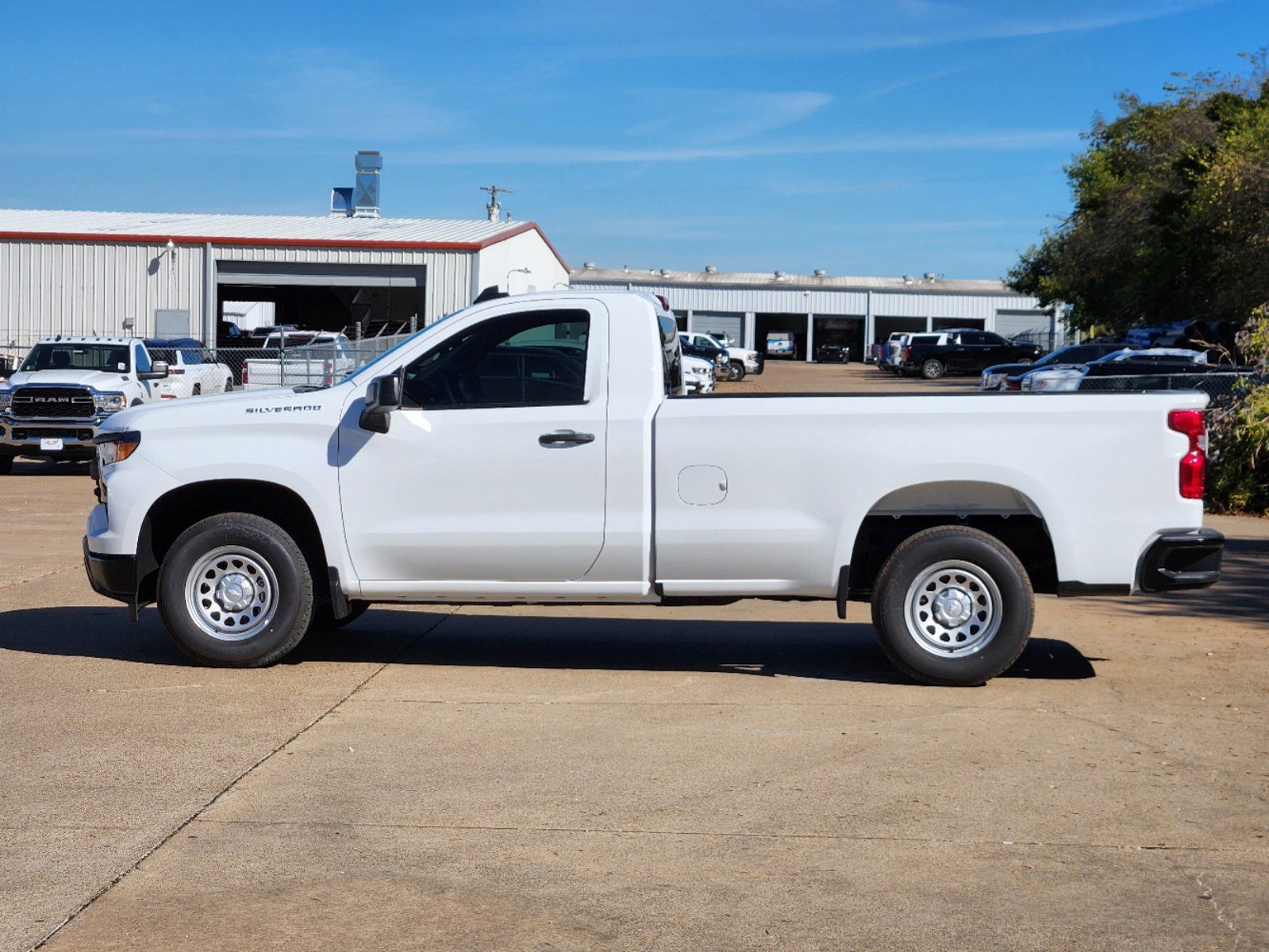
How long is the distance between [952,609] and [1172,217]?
40.7m

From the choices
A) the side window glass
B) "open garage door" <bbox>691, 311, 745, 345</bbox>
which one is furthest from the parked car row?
"open garage door" <bbox>691, 311, 745, 345</bbox>

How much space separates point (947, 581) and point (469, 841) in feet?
11.5

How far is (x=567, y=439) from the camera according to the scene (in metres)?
7.76

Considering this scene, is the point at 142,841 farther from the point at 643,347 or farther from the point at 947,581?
the point at 947,581

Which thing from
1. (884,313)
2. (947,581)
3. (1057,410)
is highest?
(884,313)

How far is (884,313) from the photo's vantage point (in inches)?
3514

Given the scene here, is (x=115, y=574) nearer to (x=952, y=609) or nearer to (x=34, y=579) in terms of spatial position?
(x=34, y=579)

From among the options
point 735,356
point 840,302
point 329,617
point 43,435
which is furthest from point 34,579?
point 840,302

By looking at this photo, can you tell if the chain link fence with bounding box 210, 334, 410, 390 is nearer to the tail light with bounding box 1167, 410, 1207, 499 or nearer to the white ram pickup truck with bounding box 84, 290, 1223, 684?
the white ram pickup truck with bounding box 84, 290, 1223, 684

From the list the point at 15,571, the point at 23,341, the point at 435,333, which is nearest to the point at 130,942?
the point at 435,333

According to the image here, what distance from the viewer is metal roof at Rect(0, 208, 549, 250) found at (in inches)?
1654

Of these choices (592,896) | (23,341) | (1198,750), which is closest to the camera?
(592,896)

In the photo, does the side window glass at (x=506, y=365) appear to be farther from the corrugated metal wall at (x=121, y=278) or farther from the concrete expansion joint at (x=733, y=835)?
the corrugated metal wall at (x=121, y=278)

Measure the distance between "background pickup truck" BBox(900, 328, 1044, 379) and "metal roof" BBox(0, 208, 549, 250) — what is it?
16651mm
